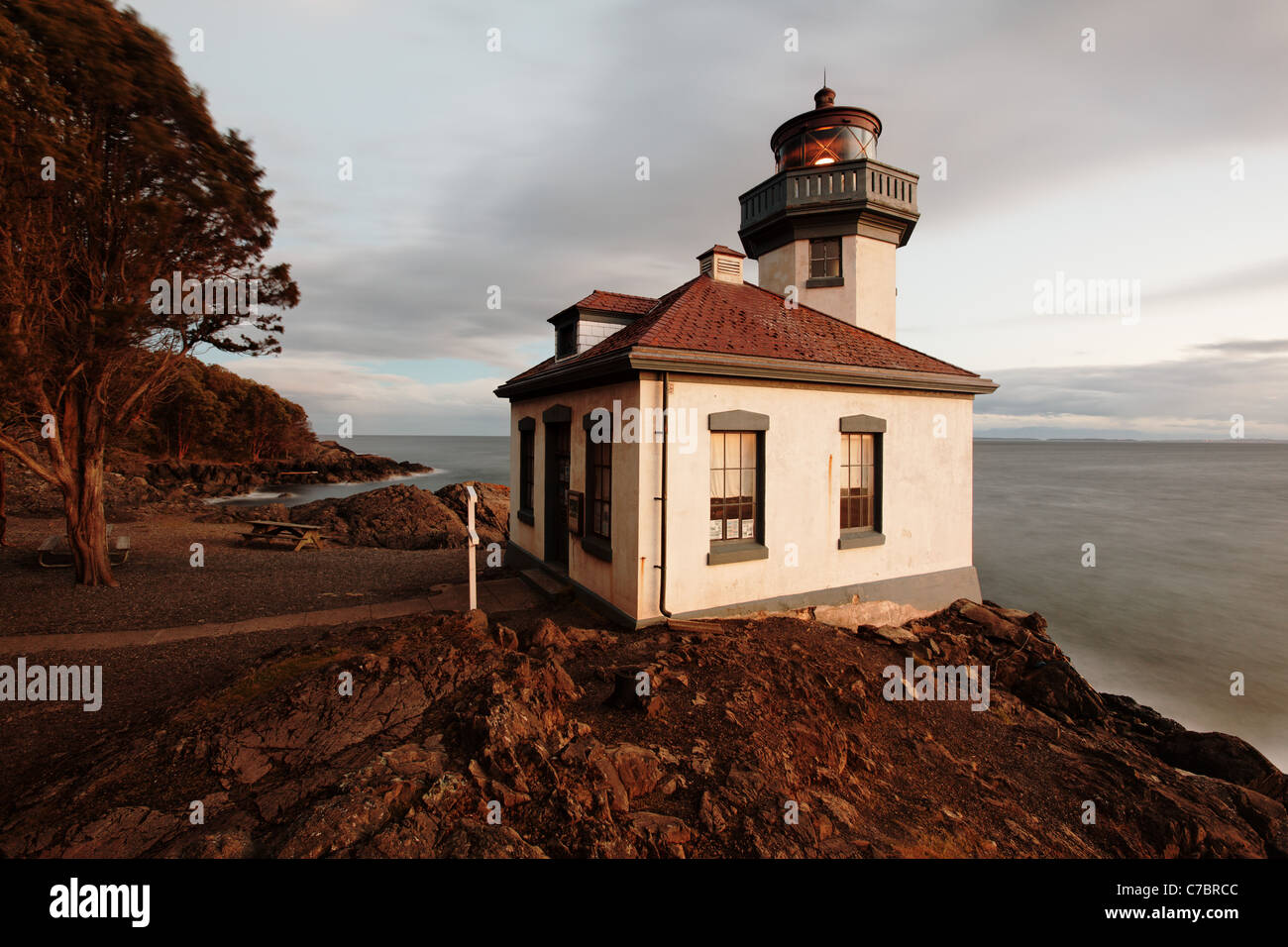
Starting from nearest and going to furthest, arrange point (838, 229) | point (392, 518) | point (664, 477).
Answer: point (664, 477) → point (838, 229) → point (392, 518)

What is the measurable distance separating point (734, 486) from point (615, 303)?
4.70 metres

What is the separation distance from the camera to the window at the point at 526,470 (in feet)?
37.2

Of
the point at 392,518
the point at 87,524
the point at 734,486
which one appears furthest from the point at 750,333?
the point at 392,518

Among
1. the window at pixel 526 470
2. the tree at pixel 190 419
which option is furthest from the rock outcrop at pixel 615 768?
the tree at pixel 190 419

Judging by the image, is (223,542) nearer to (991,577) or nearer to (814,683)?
(814,683)

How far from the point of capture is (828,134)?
13219 mm

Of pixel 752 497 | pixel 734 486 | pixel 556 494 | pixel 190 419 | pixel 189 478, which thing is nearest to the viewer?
pixel 734 486

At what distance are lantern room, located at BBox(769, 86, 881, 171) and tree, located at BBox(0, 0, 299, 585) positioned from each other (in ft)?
37.9

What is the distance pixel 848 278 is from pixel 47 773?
13550mm

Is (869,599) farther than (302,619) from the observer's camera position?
Yes

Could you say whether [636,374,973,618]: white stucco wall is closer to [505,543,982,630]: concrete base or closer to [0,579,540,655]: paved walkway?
[505,543,982,630]: concrete base

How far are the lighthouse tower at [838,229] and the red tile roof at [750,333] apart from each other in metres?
1.52

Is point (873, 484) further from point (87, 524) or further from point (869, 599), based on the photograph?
point (87, 524)
